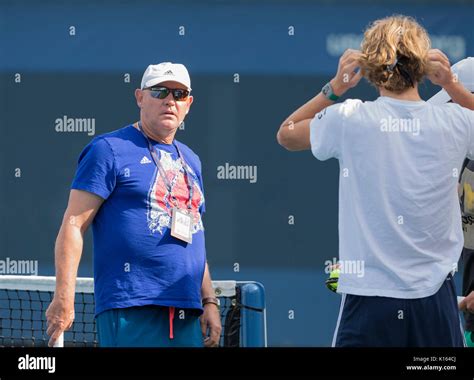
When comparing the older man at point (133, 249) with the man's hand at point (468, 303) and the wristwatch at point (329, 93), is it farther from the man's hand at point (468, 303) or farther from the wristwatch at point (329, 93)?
the man's hand at point (468, 303)

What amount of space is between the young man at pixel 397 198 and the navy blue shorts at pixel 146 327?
2.71 ft

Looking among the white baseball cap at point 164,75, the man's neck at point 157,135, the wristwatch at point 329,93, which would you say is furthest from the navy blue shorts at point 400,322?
the white baseball cap at point 164,75

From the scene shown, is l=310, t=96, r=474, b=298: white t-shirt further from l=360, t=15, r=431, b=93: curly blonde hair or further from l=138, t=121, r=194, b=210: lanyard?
l=138, t=121, r=194, b=210: lanyard

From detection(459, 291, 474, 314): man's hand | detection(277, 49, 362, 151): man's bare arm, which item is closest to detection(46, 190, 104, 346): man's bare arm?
detection(277, 49, 362, 151): man's bare arm

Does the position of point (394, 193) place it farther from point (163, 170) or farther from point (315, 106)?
point (163, 170)

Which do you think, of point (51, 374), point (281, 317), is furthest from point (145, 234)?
point (281, 317)

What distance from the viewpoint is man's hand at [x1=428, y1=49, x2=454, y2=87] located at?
3203 millimetres

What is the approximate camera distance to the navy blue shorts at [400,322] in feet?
9.79

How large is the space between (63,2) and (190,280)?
415cm

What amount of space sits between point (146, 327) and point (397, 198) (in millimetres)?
1128

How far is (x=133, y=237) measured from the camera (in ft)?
12.1

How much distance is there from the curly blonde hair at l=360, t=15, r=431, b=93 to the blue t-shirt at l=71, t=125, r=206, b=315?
1.02 meters

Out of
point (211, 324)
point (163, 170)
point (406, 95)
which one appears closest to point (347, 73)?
point (406, 95)

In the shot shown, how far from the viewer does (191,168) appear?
Result: 3.99 meters
